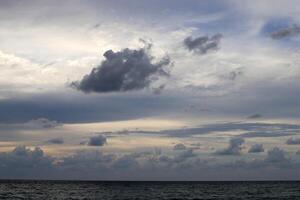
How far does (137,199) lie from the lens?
431ft

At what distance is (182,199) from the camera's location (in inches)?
5118

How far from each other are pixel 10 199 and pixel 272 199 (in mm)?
70870

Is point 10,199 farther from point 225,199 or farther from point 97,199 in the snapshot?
point 225,199

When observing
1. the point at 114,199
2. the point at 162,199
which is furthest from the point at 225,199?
the point at 114,199

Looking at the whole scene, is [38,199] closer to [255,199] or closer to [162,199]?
[162,199]

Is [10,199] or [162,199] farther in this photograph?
[162,199]

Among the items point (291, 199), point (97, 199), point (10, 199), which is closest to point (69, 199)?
point (97, 199)

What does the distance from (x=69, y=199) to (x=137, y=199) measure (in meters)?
19.2

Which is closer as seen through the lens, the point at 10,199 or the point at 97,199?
the point at 10,199

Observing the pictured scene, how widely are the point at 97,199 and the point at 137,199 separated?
11391 mm

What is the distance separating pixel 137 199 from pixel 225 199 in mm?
24990

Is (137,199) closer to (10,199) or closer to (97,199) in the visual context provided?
(97,199)

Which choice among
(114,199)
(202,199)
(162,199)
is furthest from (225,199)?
(114,199)

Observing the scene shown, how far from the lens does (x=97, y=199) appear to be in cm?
12962
